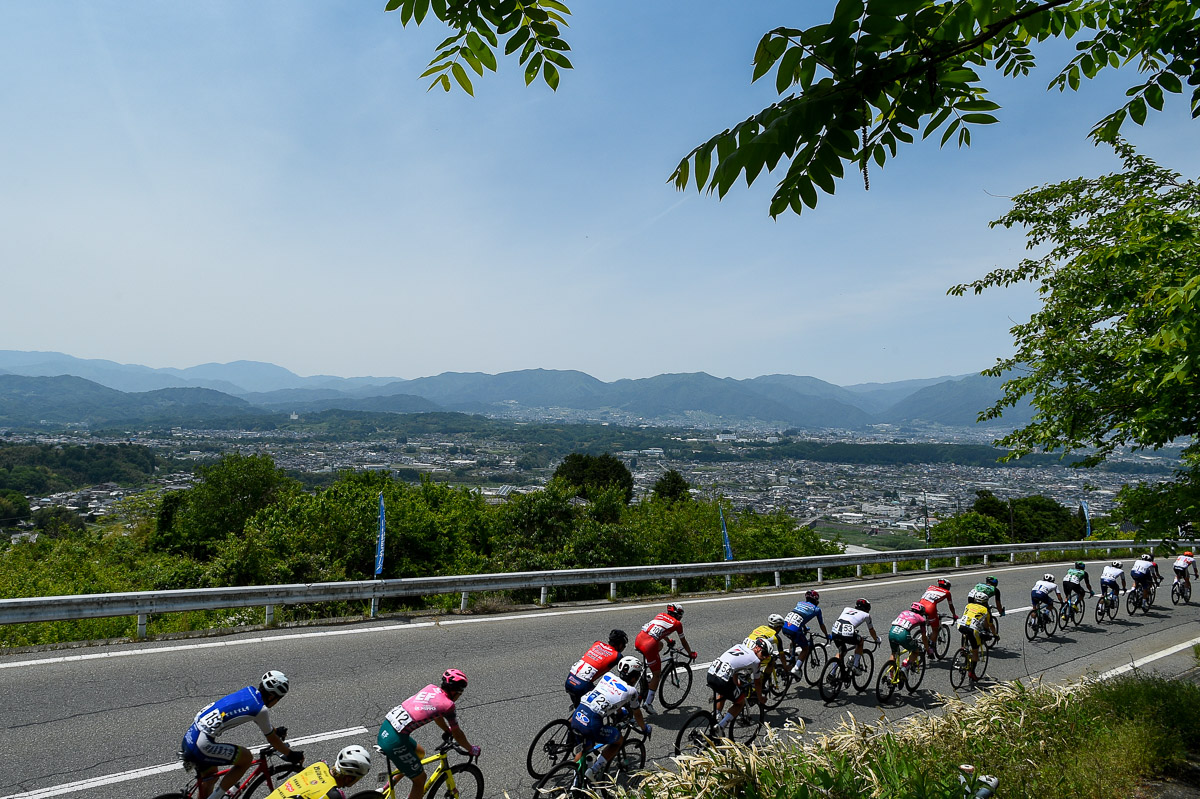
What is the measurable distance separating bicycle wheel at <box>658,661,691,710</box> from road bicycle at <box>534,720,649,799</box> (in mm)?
2150

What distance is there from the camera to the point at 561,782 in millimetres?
6129

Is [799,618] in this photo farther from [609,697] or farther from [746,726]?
[609,697]

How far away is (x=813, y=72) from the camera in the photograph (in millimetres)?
1961

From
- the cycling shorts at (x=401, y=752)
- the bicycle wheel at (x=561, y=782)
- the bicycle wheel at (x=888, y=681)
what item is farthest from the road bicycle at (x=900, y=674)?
the cycling shorts at (x=401, y=752)

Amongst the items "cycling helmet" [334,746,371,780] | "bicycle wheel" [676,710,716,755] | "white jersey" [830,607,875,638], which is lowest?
"bicycle wheel" [676,710,716,755]

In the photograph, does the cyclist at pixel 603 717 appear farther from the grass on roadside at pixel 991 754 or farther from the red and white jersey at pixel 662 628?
the red and white jersey at pixel 662 628

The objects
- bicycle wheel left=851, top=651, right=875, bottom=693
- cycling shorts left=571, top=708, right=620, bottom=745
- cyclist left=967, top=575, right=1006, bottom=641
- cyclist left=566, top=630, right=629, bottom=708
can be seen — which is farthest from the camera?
cyclist left=967, top=575, right=1006, bottom=641

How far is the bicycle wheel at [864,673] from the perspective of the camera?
375 inches

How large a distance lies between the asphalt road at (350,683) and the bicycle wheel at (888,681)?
215 millimetres

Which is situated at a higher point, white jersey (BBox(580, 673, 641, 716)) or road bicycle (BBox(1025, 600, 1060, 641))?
white jersey (BBox(580, 673, 641, 716))

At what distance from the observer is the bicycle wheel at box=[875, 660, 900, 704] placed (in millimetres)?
9445

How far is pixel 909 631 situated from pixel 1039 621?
669cm

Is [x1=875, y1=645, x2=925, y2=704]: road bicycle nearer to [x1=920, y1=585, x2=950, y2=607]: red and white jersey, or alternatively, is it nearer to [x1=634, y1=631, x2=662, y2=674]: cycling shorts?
[x1=920, y1=585, x2=950, y2=607]: red and white jersey

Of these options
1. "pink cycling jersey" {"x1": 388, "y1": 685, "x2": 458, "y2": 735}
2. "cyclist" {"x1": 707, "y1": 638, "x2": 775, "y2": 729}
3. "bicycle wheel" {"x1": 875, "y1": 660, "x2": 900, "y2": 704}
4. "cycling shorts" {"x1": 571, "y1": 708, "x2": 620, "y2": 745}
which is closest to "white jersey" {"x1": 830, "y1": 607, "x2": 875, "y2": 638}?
"bicycle wheel" {"x1": 875, "y1": 660, "x2": 900, "y2": 704}
